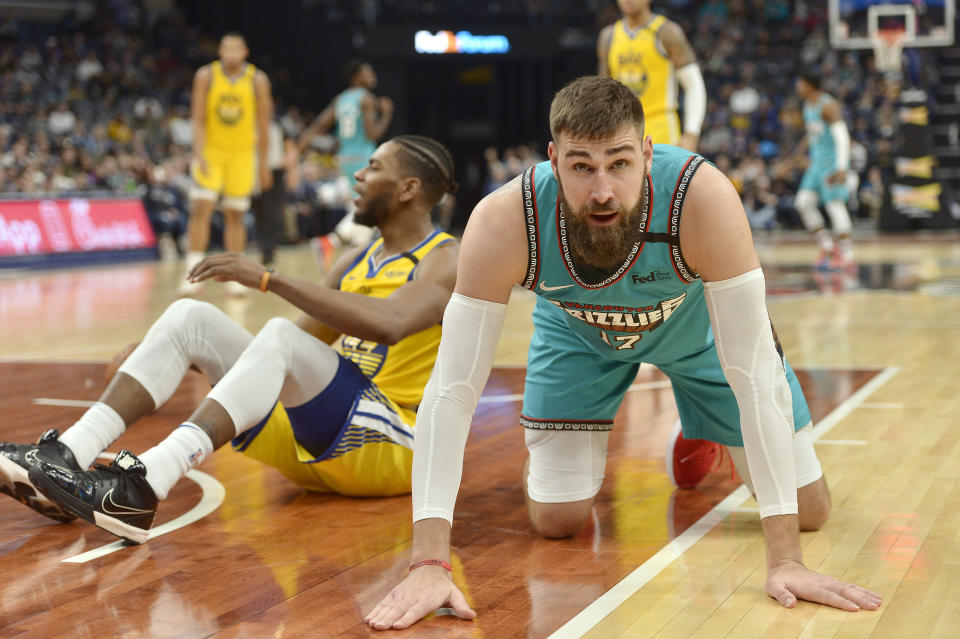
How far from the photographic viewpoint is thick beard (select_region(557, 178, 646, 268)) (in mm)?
2512

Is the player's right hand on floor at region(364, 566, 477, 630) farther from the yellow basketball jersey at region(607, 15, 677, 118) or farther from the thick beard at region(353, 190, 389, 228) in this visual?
the yellow basketball jersey at region(607, 15, 677, 118)

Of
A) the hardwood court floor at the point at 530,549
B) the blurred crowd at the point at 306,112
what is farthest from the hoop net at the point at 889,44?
the hardwood court floor at the point at 530,549

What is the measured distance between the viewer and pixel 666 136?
733cm

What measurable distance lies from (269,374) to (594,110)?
1210 millimetres

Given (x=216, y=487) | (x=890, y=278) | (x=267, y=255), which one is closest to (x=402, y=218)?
(x=216, y=487)

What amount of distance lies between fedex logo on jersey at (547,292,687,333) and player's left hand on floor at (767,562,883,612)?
2.19ft

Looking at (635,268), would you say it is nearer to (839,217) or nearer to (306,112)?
(839,217)

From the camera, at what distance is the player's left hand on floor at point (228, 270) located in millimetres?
3057

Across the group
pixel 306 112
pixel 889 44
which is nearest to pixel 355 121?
pixel 889 44

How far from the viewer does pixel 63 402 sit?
17.6ft

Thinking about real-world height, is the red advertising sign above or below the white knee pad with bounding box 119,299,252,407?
below

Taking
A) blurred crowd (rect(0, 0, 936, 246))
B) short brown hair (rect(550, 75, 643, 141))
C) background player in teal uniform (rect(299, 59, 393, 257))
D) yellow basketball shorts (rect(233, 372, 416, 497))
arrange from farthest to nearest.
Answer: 1. blurred crowd (rect(0, 0, 936, 246))
2. background player in teal uniform (rect(299, 59, 393, 257))
3. yellow basketball shorts (rect(233, 372, 416, 497))
4. short brown hair (rect(550, 75, 643, 141))

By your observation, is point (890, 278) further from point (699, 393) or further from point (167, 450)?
point (167, 450)

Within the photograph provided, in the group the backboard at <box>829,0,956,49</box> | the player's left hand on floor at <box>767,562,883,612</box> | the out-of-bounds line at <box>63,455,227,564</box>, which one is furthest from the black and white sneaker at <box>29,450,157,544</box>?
the backboard at <box>829,0,956,49</box>
